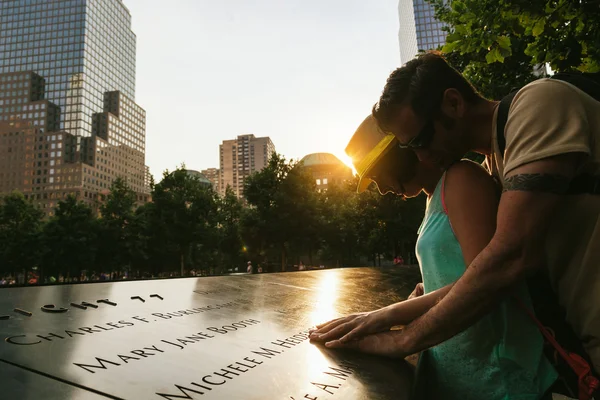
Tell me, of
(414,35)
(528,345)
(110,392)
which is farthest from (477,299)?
(414,35)

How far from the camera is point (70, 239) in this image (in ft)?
91.1

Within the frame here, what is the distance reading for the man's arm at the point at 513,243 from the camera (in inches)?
48.3

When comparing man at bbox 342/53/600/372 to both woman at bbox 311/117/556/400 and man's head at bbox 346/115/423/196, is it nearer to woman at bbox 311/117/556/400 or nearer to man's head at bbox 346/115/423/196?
woman at bbox 311/117/556/400

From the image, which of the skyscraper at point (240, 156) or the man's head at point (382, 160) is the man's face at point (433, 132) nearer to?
the man's head at point (382, 160)

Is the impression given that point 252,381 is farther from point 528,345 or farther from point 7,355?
point 528,345

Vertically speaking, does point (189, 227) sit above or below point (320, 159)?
below

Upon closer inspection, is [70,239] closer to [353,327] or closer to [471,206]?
[353,327]

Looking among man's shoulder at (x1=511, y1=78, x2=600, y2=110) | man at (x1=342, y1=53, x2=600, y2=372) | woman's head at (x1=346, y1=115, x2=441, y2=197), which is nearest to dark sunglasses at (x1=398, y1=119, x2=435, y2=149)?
woman's head at (x1=346, y1=115, x2=441, y2=197)

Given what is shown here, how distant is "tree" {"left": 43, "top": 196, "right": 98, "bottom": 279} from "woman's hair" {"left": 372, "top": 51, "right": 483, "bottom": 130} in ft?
99.3

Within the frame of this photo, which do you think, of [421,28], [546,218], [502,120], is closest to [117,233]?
[502,120]

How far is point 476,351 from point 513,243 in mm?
535

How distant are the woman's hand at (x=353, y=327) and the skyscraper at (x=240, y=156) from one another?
139 m

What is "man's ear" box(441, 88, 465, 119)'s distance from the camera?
1680mm

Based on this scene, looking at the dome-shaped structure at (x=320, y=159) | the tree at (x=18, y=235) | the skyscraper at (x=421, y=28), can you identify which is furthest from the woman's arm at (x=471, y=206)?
the dome-shaped structure at (x=320, y=159)
